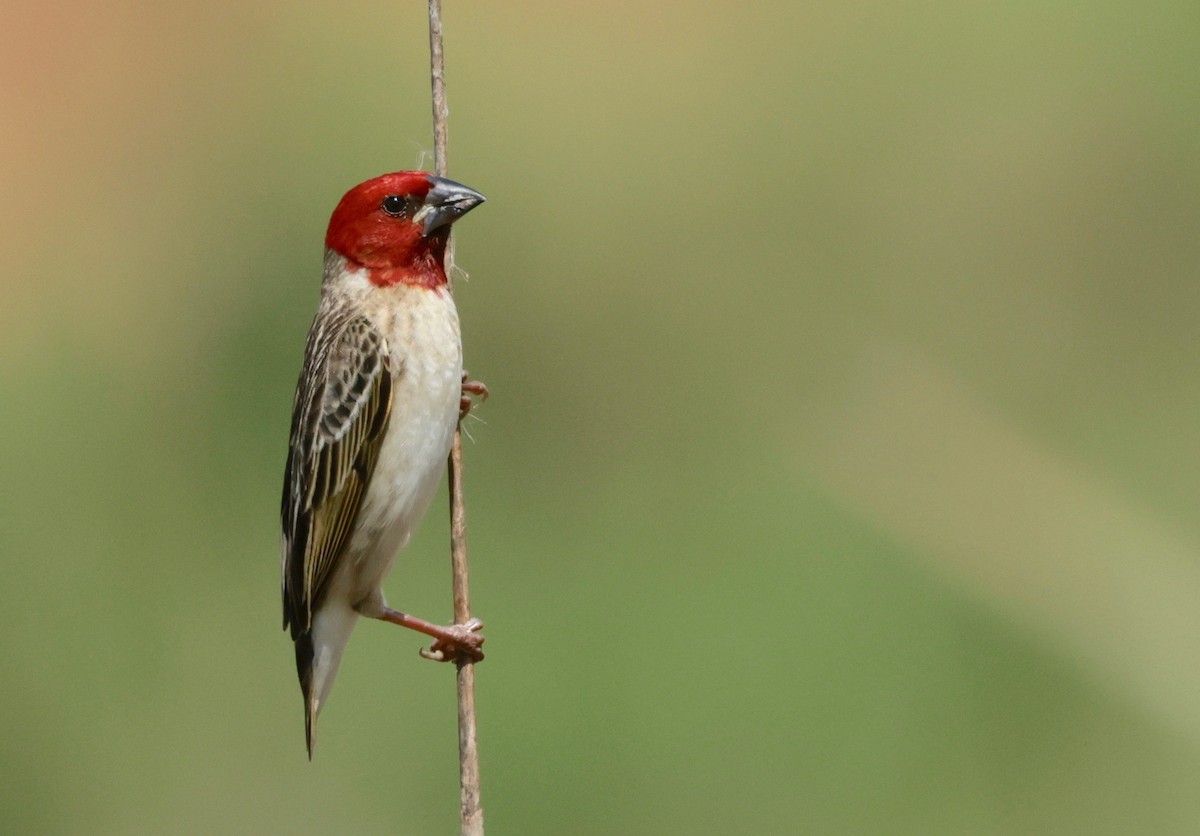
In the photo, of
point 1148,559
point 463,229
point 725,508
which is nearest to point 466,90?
point 463,229

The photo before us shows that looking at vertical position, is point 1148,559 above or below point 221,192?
below

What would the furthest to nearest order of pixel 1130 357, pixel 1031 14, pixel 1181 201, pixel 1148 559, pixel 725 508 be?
pixel 1031 14
pixel 1181 201
pixel 1130 357
pixel 725 508
pixel 1148 559

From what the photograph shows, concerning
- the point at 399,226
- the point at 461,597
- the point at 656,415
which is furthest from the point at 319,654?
the point at 656,415

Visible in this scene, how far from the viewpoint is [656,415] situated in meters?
6.80

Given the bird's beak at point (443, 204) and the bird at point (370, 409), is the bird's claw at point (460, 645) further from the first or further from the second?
the bird's beak at point (443, 204)

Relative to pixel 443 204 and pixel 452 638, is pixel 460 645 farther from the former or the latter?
pixel 443 204

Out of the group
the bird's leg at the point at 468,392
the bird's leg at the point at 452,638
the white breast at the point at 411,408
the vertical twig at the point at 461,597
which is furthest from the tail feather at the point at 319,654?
the vertical twig at the point at 461,597

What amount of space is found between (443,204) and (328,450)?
0.67 m

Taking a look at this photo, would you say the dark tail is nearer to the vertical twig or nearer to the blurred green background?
the vertical twig

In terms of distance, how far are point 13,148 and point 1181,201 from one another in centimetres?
518

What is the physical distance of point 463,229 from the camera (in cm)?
725

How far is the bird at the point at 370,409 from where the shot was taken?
418 cm

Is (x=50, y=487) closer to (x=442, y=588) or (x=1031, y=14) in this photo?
(x=442, y=588)

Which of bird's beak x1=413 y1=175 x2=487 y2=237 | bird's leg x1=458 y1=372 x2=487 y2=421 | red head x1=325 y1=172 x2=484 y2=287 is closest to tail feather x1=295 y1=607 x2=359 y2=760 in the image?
bird's leg x1=458 y1=372 x2=487 y2=421
